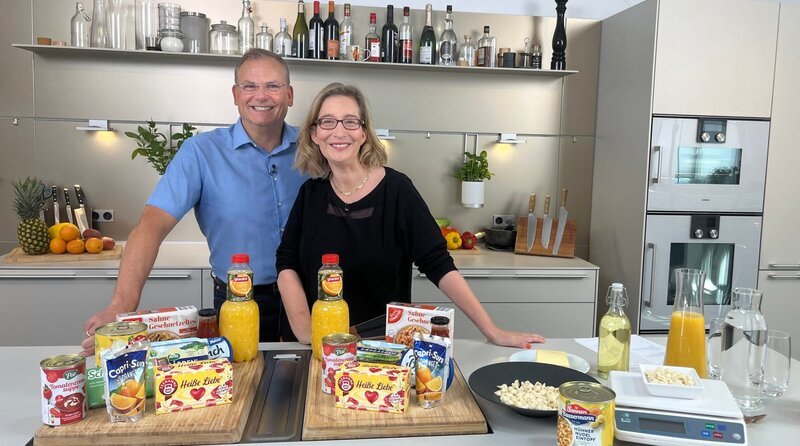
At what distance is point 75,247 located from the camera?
299 cm

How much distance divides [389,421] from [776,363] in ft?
2.74

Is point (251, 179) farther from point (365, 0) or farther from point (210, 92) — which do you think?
point (365, 0)

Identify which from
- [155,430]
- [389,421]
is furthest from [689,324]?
[155,430]

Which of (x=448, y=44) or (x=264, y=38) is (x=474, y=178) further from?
(x=264, y=38)

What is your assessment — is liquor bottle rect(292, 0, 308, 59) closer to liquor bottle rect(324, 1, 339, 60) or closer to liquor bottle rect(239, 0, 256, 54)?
liquor bottle rect(324, 1, 339, 60)

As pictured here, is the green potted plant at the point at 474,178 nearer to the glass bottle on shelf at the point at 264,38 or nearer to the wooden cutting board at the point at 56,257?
the glass bottle on shelf at the point at 264,38

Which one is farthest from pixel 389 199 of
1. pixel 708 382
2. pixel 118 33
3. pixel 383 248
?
pixel 118 33

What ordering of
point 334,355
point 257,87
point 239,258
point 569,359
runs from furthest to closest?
point 257,87, point 569,359, point 239,258, point 334,355

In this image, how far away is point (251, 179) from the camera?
6.95 ft

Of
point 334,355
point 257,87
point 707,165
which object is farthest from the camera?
point 707,165

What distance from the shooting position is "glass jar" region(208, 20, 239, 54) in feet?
10.5

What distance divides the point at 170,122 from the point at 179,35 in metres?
0.48

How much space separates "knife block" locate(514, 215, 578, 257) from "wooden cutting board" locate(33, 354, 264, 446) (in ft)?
8.15

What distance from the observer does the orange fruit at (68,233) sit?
301 centimetres
